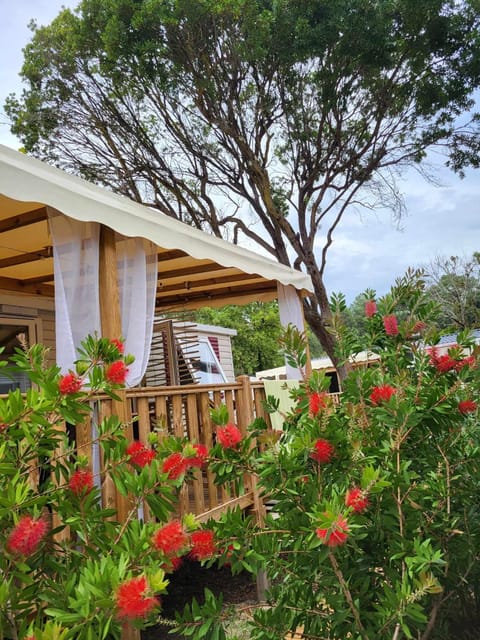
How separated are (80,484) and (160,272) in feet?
15.7

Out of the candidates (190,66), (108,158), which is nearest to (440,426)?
(190,66)

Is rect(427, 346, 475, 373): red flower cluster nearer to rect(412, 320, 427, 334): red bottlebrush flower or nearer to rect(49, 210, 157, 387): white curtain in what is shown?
rect(412, 320, 427, 334): red bottlebrush flower

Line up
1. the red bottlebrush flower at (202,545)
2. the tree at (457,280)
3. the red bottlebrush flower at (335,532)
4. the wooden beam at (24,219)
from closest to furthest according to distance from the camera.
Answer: the red bottlebrush flower at (335,532) < the red bottlebrush flower at (202,545) < the wooden beam at (24,219) < the tree at (457,280)

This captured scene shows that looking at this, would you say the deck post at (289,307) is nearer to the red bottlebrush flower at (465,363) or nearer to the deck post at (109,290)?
the deck post at (109,290)

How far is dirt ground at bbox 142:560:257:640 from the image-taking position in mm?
4953

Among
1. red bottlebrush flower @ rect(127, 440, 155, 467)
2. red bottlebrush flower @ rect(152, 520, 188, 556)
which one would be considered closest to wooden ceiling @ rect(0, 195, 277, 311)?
red bottlebrush flower @ rect(127, 440, 155, 467)

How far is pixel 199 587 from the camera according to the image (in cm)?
544

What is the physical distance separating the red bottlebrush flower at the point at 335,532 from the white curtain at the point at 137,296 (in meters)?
2.35

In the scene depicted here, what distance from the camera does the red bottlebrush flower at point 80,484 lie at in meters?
1.86

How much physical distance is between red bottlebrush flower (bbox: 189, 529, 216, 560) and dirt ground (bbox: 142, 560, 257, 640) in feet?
11.1

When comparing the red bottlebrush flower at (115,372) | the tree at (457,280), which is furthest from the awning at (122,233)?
the tree at (457,280)

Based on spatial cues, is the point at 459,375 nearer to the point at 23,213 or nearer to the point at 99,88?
the point at 23,213

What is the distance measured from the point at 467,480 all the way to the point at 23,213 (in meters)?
3.57

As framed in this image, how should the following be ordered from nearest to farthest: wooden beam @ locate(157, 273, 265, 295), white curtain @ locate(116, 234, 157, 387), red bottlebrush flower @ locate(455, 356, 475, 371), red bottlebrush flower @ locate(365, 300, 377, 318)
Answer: red bottlebrush flower @ locate(455, 356, 475, 371), red bottlebrush flower @ locate(365, 300, 377, 318), white curtain @ locate(116, 234, 157, 387), wooden beam @ locate(157, 273, 265, 295)
